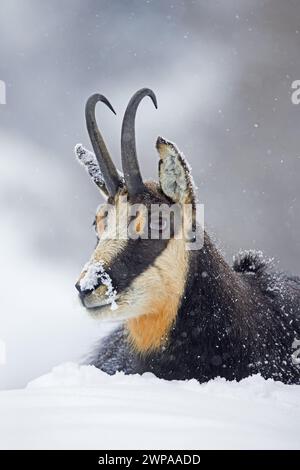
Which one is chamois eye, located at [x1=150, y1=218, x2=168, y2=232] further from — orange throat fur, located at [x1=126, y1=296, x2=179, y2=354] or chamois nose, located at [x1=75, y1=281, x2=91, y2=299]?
chamois nose, located at [x1=75, y1=281, x2=91, y2=299]

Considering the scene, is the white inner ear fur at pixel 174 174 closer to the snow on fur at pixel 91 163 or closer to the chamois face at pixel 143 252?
the chamois face at pixel 143 252

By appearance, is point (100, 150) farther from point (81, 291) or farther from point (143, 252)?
point (81, 291)

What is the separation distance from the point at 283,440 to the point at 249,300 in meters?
2.71

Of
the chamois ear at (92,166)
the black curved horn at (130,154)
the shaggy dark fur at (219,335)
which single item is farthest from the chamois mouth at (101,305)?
the chamois ear at (92,166)

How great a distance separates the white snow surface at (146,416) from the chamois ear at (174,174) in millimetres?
1773

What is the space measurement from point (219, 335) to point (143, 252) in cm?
101

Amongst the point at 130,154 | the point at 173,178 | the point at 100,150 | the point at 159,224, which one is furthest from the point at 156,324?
the point at 100,150

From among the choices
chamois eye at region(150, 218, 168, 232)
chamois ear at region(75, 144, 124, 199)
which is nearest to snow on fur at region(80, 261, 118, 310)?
chamois eye at region(150, 218, 168, 232)

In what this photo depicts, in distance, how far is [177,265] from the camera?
5.52 meters

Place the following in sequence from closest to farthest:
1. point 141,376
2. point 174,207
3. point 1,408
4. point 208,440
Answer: point 208,440 < point 1,408 < point 141,376 < point 174,207

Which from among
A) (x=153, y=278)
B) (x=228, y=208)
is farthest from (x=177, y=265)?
(x=228, y=208)

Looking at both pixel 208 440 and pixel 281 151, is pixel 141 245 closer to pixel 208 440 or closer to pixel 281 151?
pixel 208 440

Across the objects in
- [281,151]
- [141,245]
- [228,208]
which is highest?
[281,151]

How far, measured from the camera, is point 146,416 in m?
3.47
